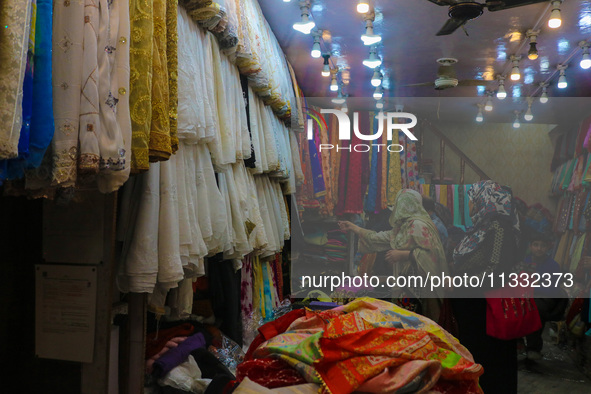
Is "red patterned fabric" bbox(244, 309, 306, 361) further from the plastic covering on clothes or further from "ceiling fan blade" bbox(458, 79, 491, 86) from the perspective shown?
"ceiling fan blade" bbox(458, 79, 491, 86)

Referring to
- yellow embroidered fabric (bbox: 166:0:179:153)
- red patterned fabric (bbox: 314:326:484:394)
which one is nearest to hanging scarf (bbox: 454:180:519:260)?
red patterned fabric (bbox: 314:326:484:394)

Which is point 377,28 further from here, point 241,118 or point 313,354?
point 313,354

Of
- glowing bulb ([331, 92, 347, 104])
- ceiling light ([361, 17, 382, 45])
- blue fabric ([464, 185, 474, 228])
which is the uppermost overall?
ceiling light ([361, 17, 382, 45])

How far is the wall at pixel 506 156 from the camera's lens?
146 inches

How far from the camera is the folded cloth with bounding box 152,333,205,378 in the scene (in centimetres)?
183

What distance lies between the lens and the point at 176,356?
1887mm

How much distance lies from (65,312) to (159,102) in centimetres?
65

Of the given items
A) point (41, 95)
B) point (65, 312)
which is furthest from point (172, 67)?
point (65, 312)

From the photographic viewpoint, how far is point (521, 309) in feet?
9.43

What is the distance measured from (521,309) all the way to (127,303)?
2234mm

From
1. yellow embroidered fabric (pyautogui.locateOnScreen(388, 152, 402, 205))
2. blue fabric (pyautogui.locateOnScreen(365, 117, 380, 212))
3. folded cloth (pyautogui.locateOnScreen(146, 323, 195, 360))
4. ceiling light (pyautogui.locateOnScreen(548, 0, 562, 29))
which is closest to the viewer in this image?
folded cloth (pyautogui.locateOnScreen(146, 323, 195, 360))

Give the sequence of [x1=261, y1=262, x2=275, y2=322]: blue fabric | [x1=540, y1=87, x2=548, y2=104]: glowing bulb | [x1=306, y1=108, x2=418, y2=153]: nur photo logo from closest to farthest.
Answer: [x1=261, y1=262, x2=275, y2=322]: blue fabric, [x1=306, y1=108, x2=418, y2=153]: nur photo logo, [x1=540, y1=87, x2=548, y2=104]: glowing bulb

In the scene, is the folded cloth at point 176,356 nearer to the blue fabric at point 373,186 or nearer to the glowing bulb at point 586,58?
the blue fabric at point 373,186

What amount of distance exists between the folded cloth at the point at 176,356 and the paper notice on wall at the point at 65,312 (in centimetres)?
48
